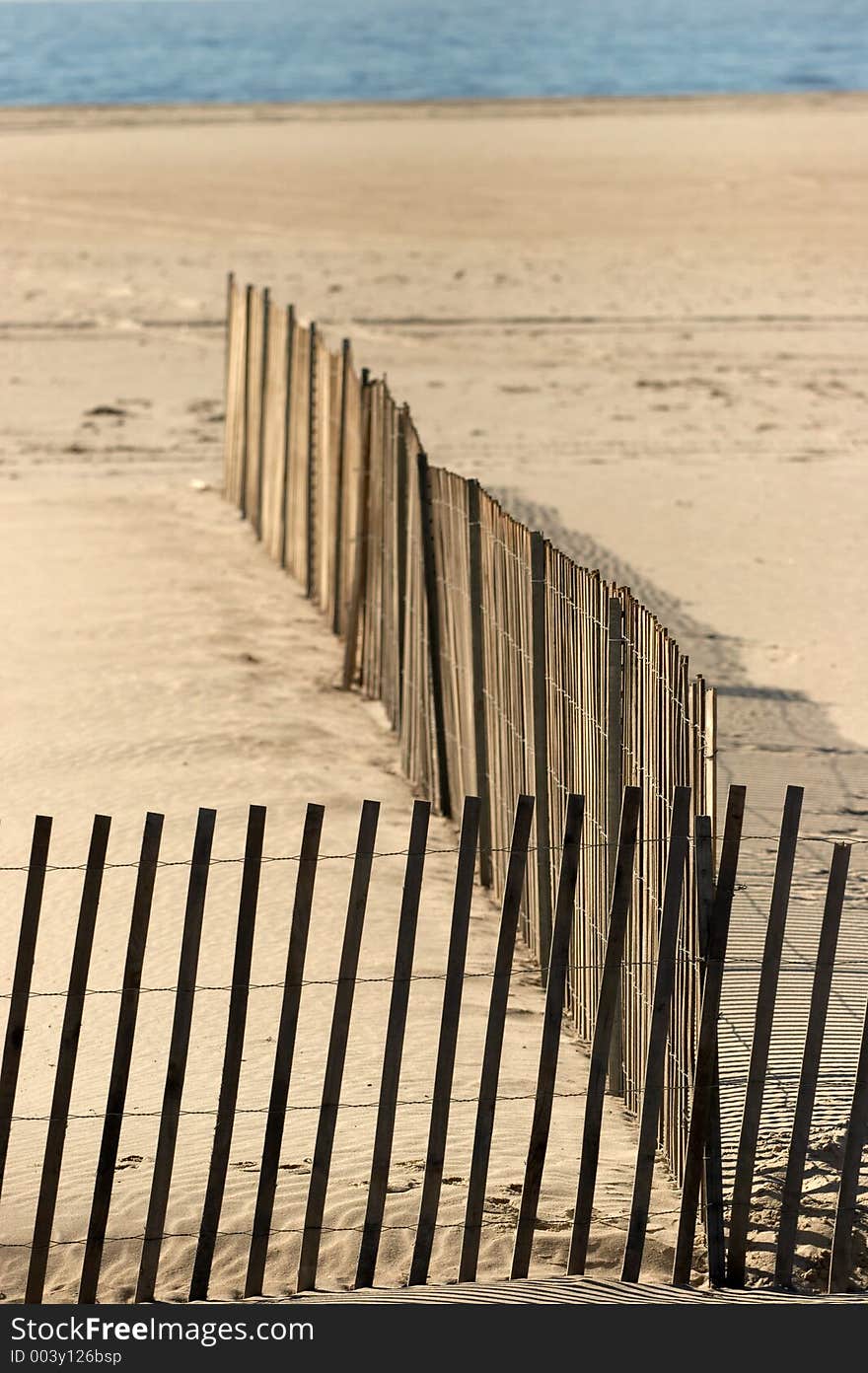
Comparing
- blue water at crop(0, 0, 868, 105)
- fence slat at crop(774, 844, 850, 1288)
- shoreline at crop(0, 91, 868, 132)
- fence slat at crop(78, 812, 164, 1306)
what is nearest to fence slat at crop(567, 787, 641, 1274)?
fence slat at crop(774, 844, 850, 1288)

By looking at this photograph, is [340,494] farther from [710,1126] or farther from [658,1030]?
[710,1126]

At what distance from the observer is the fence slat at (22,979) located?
380 cm

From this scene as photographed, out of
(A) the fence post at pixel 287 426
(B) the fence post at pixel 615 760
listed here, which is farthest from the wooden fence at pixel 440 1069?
(A) the fence post at pixel 287 426

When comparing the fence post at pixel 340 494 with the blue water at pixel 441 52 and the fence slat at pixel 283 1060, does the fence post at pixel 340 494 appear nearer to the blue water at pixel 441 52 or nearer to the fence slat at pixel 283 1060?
the fence slat at pixel 283 1060

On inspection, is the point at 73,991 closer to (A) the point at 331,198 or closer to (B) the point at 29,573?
(B) the point at 29,573

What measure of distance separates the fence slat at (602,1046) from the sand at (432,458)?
20 cm

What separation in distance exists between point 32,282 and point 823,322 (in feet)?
31.7

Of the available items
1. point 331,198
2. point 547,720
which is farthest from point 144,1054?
point 331,198

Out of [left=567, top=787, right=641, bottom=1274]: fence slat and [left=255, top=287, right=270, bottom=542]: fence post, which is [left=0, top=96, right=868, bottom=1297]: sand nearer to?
[left=567, top=787, right=641, bottom=1274]: fence slat

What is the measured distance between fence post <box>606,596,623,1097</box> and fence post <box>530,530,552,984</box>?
628 mm

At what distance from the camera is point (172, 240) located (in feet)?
76.9

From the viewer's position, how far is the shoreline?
130 ft

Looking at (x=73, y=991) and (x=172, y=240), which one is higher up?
(x=172, y=240)
